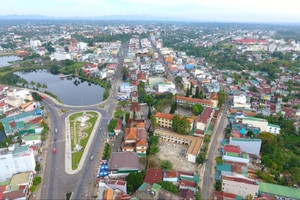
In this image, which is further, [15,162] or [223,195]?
[15,162]

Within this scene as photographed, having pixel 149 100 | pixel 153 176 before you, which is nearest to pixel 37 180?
pixel 153 176

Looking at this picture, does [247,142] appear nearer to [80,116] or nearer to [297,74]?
[80,116]

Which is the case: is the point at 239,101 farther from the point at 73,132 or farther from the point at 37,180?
the point at 37,180

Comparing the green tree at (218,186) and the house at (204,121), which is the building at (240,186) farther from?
the house at (204,121)

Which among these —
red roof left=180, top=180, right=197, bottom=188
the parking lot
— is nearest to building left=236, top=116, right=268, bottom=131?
the parking lot

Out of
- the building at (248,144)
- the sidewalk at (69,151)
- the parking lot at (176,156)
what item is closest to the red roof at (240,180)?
the parking lot at (176,156)

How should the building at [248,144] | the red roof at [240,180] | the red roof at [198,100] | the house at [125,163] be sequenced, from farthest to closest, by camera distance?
1. the red roof at [198,100]
2. the building at [248,144]
3. the house at [125,163]
4. the red roof at [240,180]

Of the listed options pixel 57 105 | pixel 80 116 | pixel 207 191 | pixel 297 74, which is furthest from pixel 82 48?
pixel 207 191
